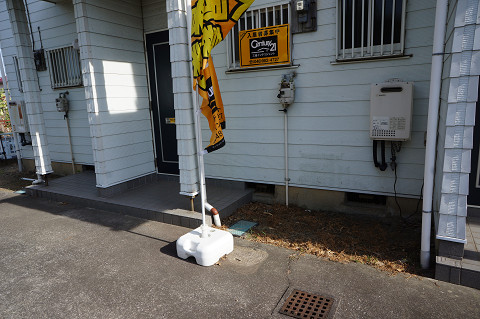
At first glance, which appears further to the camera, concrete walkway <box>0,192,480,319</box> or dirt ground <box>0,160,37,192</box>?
dirt ground <box>0,160,37,192</box>

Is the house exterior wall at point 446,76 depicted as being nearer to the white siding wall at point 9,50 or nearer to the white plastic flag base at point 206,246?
the white plastic flag base at point 206,246

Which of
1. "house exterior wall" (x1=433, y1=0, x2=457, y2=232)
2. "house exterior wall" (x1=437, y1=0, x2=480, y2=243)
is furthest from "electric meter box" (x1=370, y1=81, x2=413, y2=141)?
"house exterior wall" (x1=437, y1=0, x2=480, y2=243)

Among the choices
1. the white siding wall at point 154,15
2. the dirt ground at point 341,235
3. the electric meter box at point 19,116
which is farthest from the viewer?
the electric meter box at point 19,116

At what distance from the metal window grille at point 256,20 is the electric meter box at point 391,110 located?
6.12 ft

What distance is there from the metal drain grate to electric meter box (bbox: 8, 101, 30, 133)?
827cm

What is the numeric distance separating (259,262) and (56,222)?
12.2 ft

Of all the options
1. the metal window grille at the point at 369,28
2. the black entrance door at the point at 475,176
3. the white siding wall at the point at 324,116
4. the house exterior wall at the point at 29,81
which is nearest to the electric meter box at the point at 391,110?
the white siding wall at the point at 324,116

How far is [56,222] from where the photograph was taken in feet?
17.2

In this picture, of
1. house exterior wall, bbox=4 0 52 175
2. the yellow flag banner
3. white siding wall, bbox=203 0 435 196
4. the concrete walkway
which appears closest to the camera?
the concrete walkway

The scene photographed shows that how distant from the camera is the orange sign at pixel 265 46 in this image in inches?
195

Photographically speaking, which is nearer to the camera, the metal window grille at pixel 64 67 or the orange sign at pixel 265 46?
the orange sign at pixel 265 46

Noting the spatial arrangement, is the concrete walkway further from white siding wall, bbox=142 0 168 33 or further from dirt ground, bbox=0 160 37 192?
white siding wall, bbox=142 0 168 33

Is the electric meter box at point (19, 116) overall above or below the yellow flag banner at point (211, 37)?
below

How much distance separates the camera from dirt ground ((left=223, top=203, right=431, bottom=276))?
3.65m
